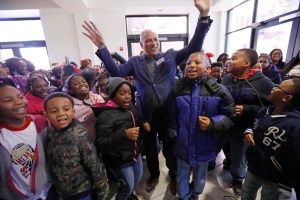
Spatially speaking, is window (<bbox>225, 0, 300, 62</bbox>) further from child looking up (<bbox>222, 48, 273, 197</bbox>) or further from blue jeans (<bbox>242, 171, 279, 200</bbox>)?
blue jeans (<bbox>242, 171, 279, 200</bbox>)

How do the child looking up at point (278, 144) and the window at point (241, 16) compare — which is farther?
the window at point (241, 16)

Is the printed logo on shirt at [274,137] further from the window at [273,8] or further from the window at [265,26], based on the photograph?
the window at [273,8]

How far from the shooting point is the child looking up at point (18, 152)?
34.5 inches

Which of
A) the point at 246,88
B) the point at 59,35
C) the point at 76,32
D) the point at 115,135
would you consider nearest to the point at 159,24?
the point at 76,32

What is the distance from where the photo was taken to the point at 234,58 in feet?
4.52

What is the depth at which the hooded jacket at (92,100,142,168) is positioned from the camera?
3.54 ft

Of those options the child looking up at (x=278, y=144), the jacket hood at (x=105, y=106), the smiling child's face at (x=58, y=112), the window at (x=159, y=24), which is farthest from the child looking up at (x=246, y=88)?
the window at (x=159, y=24)

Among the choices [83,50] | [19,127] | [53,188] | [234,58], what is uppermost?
[83,50]

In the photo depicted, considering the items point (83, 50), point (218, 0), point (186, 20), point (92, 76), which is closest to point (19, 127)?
point (92, 76)

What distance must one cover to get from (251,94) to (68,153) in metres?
1.49

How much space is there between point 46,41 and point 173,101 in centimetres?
678

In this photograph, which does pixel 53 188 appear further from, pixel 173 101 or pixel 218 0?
pixel 218 0

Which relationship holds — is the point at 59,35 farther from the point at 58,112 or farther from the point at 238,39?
the point at 238,39

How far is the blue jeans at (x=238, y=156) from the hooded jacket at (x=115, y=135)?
982mm
